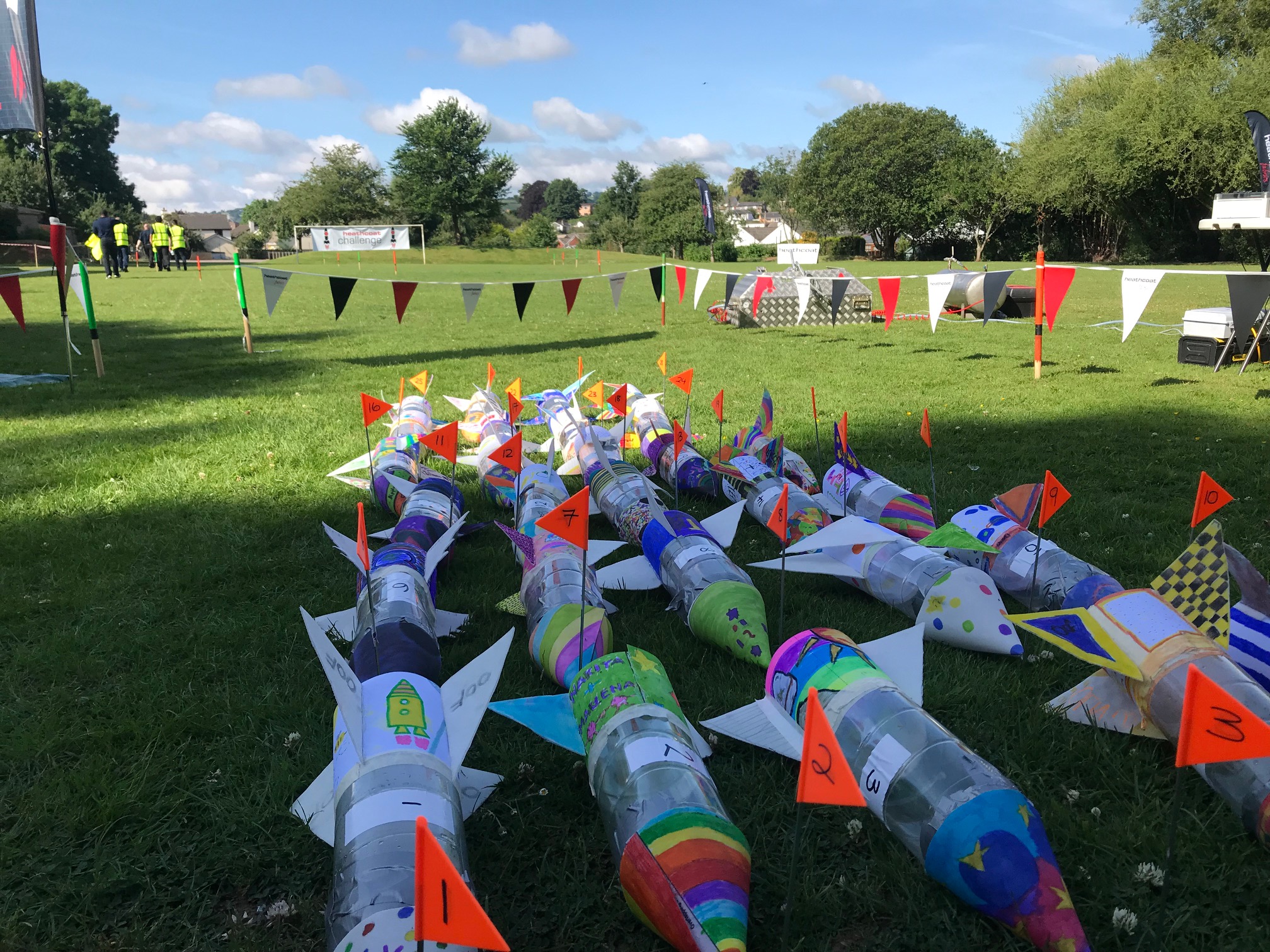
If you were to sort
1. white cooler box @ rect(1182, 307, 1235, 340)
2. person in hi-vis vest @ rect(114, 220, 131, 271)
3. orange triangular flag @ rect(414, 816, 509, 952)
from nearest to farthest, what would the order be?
orange triangular flag @ rect(414, 816, 509, 952)
white cooler box @ rect(1182, 307, 1235, 340)
person in hi-vis vest @ rect(114, 220, 131, 271)

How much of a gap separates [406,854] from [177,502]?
12.8ft

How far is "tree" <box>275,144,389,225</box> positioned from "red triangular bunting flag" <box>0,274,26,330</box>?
229 feet

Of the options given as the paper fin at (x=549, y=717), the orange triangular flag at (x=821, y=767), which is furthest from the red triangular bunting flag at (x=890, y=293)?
the orange triangular flag at (x=821, y=767)

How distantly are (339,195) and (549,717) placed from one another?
8160 centimetres

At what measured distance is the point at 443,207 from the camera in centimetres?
6494

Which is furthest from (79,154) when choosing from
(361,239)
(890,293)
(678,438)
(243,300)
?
(678,438)

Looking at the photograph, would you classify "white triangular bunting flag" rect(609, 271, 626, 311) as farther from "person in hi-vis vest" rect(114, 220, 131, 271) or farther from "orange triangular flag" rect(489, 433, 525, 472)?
"person in hi-vis vest" rect(114, 220, 131, 271)

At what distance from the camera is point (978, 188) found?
162 ft

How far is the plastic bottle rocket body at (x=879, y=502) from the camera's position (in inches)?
146

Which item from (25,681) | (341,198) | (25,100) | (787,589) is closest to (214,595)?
(25,681)

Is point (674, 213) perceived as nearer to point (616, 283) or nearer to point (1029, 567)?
point (616, 283)

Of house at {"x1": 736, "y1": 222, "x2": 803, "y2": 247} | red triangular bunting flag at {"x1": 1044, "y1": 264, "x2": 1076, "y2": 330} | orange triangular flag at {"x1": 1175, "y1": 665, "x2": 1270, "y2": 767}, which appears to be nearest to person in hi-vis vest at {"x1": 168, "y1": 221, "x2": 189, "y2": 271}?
red triangular bunting flag at {"x1": 1044, "y1": 264, "x2": 1076, "y2": 330}

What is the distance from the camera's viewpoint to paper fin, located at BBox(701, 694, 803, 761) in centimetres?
220

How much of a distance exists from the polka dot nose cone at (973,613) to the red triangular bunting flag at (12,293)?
807 centimetres
